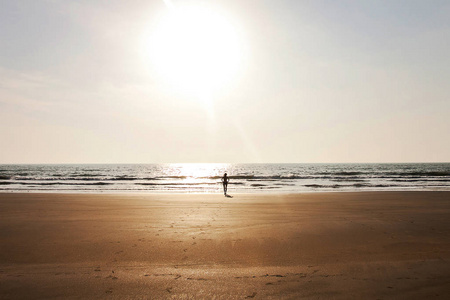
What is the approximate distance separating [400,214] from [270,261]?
994 cm

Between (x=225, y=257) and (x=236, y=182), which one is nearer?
(x=225, y=257)

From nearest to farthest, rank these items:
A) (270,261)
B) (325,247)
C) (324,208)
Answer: (270,261) < (325,247) < (324,208)

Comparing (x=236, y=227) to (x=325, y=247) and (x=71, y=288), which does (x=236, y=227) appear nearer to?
(x=325, y=247)

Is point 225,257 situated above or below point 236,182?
above

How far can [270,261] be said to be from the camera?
25.2 feet

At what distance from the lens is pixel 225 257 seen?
26.3 feet

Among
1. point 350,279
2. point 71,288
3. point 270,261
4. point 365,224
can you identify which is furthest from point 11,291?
point 365,224

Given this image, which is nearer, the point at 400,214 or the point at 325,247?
the point at 325,247

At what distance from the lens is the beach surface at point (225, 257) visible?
591cm

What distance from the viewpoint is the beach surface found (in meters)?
5.91

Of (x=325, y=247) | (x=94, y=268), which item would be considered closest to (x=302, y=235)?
(x=325, y=247)

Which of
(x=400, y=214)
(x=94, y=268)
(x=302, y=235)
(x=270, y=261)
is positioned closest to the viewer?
(x=94, y=268)

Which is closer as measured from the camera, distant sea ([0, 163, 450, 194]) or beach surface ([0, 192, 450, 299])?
beach surface ([0, 192, 450, 299])

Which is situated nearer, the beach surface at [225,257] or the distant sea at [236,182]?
the beach surface at [225,257]
